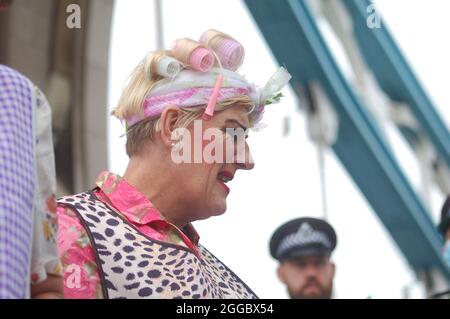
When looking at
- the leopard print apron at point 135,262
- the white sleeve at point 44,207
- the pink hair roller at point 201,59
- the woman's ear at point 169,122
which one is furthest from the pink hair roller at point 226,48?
the white sleeve at point 44,207

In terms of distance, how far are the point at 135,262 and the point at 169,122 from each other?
427 mm

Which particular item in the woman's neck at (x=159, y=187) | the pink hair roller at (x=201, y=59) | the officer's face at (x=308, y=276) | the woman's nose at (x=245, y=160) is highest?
the pink hair roller at (x=201, y=59)

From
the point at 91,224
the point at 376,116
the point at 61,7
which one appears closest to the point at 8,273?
the point at 91,224

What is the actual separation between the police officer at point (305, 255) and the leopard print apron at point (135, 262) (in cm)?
181

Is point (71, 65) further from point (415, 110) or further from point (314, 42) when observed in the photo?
point (415, 110)

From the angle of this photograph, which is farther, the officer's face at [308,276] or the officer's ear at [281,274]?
the officer's ear at [281,274]

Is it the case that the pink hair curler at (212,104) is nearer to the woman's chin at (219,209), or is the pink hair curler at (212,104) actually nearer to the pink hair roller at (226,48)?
the pink hair roller at (226,48)

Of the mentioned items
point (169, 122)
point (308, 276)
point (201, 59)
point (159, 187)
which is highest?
point (201, 59)

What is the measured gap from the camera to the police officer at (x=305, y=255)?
185 inches

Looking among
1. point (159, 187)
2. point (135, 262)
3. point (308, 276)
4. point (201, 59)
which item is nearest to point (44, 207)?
point (135, 262)

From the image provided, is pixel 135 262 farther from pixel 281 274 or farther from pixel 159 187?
pixel 281 274

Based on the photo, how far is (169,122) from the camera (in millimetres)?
3045
